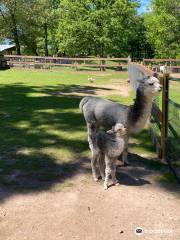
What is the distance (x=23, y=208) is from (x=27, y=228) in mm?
583

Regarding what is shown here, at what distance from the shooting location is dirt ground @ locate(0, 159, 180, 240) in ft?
15.8

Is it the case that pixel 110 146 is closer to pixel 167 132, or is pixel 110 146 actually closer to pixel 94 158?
pixel 94 158

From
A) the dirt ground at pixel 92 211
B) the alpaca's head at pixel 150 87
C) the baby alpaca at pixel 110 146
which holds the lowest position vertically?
the dirt ground at pixel 92 211

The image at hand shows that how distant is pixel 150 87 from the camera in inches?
255

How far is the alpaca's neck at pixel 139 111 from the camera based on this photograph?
21.5 feet

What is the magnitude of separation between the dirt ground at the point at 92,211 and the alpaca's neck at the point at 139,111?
35.1 inches

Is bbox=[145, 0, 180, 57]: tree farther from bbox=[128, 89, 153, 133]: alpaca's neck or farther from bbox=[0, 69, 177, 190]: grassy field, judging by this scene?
bbox=[128, 89, 153, 133]: alpaca's neck

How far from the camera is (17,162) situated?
24.2ft

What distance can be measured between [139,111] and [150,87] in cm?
44

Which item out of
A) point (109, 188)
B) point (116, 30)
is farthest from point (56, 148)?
point (116, 30)

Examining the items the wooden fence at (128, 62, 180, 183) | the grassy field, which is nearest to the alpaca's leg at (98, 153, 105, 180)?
the grassy field

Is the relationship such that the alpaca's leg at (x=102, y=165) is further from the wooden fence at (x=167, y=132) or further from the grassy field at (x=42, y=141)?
the wooden fence at (x=167, y=132)

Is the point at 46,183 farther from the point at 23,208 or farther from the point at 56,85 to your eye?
the point at 56,85

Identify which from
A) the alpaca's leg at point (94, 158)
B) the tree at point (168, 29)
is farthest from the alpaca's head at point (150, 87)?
the tree at point (168, 29)
